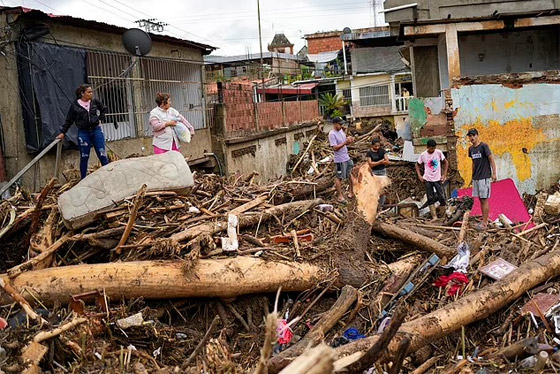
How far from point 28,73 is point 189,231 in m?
4.72

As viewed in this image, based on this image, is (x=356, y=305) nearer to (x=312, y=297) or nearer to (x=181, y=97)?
(x=312, y=297)

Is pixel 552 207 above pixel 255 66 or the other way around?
the other way around

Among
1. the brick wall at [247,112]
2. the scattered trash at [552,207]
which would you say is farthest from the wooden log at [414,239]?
the brick wall at [247,112]

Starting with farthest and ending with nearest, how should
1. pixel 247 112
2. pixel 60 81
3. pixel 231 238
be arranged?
pixel 247 112 → pixel 60 81 → pixel 231 238

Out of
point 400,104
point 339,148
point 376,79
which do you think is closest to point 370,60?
point 376,79

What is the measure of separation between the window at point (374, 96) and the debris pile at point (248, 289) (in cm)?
2448

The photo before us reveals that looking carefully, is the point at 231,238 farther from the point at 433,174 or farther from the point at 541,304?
the point at 433,174

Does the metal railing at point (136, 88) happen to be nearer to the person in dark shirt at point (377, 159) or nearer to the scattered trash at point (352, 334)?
the person in dark shirt at point (377, 159)

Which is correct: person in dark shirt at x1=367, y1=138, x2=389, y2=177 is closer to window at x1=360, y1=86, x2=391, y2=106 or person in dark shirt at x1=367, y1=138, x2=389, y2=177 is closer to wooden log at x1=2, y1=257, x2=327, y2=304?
wooden log at x1=2, y1=257, x2=327, y2=304

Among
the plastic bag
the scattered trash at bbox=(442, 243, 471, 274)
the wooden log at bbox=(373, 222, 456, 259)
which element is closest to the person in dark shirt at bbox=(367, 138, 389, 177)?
the wooden log at bbox=(373, 222, 456, 259)

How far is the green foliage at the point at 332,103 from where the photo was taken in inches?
1314

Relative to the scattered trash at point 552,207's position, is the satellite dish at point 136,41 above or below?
above

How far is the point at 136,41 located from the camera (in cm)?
1205

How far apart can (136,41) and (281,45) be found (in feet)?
149
